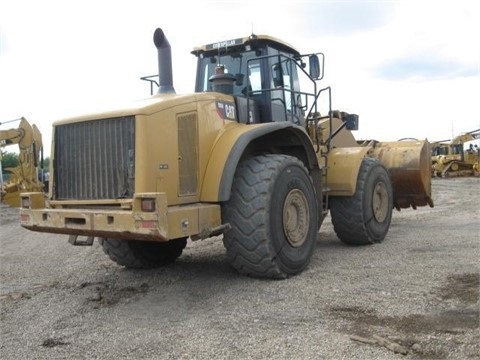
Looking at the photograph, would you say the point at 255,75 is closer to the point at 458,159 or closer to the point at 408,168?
the point at 408,168

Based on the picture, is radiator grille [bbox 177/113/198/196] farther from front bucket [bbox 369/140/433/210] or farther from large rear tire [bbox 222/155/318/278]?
front bucket [bbox 369/140/433/210]

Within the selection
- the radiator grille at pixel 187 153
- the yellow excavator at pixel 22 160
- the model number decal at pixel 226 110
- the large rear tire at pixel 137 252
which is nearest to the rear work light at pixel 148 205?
the radiator grille at pixel 187 153

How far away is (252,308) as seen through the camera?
192 inches

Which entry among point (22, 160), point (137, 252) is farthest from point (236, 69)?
point (22, 160)

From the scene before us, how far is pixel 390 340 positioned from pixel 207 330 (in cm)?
139

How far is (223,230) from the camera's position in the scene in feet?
17.9

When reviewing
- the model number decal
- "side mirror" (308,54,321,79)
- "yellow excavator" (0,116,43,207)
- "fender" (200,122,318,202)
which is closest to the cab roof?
"side mirror" (308,54,321,79)

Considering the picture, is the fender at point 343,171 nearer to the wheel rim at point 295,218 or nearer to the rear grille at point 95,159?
the wheel rim at point 295,218

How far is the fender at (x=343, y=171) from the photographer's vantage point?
25.3 ft

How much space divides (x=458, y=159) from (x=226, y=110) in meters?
29.5

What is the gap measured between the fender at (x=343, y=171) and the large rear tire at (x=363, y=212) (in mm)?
188

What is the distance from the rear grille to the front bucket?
5445 millimetres

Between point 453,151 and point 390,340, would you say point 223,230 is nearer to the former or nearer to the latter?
point 390,340

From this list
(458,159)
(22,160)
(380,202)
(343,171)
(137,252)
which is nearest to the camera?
(137,252)
